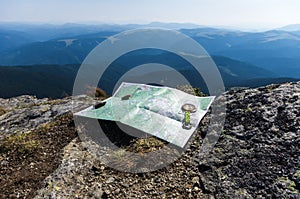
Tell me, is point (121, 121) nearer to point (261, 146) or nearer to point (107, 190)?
point (107, 190)

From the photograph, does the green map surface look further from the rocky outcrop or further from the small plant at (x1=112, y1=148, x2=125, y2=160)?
the small plant at (x1=112, y1=148, x2=125, y2=160)

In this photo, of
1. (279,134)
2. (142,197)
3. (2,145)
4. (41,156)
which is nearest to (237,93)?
(279,134)

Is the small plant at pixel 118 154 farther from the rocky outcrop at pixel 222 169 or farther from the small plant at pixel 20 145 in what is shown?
the small plant at pixel 20 145

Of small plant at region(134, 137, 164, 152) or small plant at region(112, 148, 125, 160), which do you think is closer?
small plant at region(112, 148, 125, 160)

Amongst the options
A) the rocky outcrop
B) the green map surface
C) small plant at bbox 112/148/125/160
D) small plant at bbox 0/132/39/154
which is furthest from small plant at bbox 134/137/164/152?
small plant at bbox 0/132/39/154

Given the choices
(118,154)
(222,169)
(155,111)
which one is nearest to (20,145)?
(118,154)

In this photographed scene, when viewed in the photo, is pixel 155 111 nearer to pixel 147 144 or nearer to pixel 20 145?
pixel 147 144
